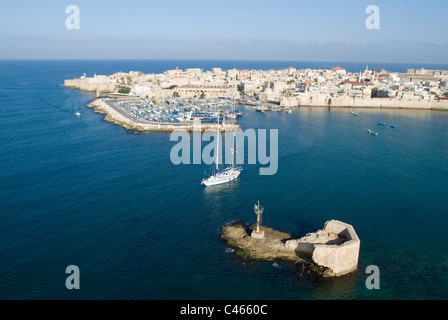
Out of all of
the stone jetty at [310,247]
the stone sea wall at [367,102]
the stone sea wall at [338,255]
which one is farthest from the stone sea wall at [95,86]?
the stone sea wall at [338,255]

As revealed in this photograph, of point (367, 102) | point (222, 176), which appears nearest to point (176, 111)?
point (222, 176)

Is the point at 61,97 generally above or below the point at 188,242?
above

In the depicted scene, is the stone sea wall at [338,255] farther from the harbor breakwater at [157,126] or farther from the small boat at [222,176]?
the harbor breakwater at [157,126]

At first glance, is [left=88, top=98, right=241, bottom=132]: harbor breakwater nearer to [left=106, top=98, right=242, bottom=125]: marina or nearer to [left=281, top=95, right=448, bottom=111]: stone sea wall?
[left=106, top=98, right=242, bottom=125]: marina

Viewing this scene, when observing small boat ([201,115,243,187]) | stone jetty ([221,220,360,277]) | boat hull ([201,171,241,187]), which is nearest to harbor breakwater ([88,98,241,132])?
small boat ([201,115,243,187])

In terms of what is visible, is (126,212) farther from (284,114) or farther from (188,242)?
(284,114)

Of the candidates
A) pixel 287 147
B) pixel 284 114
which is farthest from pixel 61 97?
pixel 287 147

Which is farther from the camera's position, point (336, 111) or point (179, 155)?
point (336, 111)
